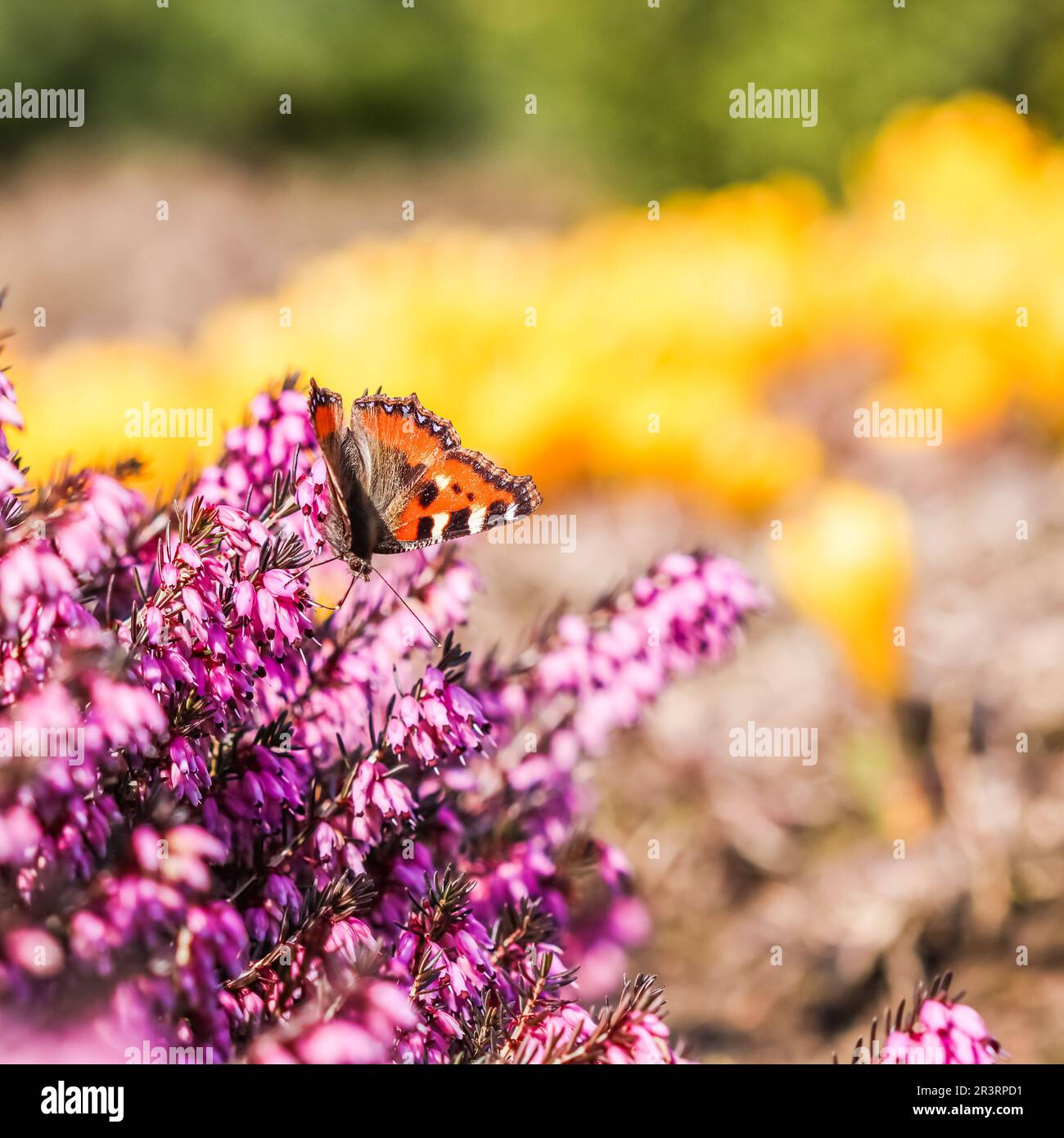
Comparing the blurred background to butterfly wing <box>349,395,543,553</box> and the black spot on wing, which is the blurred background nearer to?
butterfly wing <box>349,395,543,553</box>

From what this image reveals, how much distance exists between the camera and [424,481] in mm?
2119

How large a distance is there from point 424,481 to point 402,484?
39mm

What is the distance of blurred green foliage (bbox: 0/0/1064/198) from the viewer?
8547 mm

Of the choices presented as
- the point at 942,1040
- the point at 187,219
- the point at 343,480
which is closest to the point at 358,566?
the point at 343,480

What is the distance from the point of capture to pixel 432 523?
6.59ft

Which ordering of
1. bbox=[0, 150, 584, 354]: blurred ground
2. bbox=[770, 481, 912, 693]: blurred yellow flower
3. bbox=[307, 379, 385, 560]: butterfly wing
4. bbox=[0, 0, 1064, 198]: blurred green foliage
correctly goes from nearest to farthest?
bbox=[307, 379, 385, 560]: butterfly wing
bbox=[770, 481, 912, 693]: blurred yellow flower
bbox=[0, 150, 584, 354]: blurred ground
bbox=[0, 0, 1064, 198]: blurred green foliage

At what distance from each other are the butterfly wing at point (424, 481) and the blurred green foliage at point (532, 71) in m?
7.10

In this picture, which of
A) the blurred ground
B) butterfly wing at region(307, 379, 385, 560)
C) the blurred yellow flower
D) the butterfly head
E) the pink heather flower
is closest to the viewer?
the pink heather flower

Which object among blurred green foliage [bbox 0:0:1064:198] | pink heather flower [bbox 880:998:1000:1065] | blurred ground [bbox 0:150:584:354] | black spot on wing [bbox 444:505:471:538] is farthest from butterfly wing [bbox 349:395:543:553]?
blurred green foliage [bbox 0:0:1064:198]

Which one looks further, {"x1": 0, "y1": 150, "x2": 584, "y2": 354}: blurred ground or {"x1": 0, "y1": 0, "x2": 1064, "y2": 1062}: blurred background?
{"x1": 0, "y1": 150, "x2": 584, "y2": 354}: blurred ground

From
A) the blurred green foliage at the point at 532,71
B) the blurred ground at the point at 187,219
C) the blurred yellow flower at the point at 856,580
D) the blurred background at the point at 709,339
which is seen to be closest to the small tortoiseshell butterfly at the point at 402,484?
the blurred background at the point at 709,339

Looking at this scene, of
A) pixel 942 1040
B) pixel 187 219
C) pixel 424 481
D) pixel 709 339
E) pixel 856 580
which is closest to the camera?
pixel 942 1040

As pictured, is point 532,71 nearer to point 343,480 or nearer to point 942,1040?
point 343,480

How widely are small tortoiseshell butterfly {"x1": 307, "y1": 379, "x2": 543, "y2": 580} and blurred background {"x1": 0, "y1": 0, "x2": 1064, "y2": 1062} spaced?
29cm
